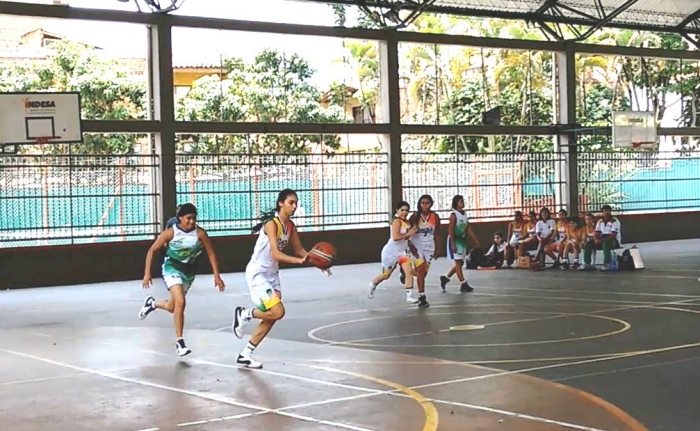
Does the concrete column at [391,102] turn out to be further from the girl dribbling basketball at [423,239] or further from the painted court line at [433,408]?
the painted court line at [433,408]

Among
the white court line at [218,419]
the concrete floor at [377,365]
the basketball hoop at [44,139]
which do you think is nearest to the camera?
the white court line at [218,419]

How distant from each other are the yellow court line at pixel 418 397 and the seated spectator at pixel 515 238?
1463 centimetres

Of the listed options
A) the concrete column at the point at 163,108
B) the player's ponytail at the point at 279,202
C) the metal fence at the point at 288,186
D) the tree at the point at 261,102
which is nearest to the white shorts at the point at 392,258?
the player's ponytail at the point at 279,202

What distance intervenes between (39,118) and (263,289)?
13.6 metres

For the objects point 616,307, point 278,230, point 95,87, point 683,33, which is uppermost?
point 683,33

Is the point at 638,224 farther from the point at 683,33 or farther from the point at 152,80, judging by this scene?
the point at 152,80

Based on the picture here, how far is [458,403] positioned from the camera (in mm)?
8422

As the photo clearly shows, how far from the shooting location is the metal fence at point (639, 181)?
1318 inches

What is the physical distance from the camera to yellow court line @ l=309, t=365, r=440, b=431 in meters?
7.66

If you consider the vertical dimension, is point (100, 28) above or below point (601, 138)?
above

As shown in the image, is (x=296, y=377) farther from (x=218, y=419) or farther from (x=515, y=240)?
(x=515, y=240)

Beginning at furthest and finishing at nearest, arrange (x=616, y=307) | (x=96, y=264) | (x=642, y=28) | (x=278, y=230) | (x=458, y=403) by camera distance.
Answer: (x=642, y=28)
(x=96, y=264)
(x=616, y=307)
(x=278, y=230)
(x=458, y=403)

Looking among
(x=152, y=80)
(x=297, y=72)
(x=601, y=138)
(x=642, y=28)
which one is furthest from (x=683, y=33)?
(x=152, y=80)

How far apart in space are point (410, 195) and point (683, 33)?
12824 mm
